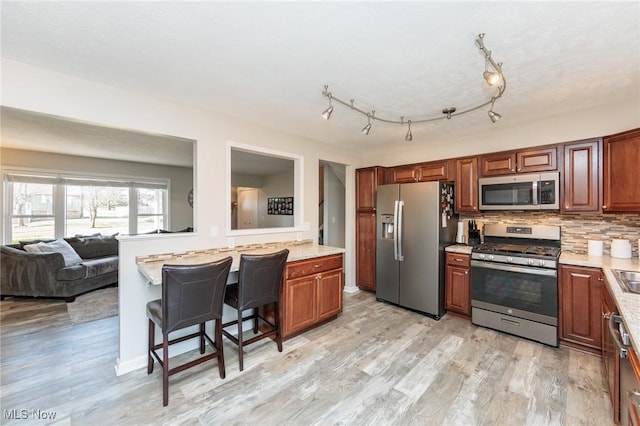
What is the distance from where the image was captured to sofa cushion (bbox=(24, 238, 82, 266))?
4.29 m

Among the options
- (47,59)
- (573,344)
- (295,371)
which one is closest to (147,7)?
(47,59)

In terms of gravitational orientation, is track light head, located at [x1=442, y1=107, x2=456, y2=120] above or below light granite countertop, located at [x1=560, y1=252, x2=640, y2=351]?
above

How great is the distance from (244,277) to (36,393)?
1723 millimetres

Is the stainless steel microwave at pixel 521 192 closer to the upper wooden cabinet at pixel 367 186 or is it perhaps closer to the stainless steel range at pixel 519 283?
the stainless steel range at pixel 519 283

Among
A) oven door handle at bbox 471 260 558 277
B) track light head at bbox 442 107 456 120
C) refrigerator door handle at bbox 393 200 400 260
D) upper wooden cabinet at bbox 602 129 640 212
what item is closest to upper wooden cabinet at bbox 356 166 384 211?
refrigerator door handle at bbox 393 200 400 260

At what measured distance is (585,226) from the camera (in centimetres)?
305

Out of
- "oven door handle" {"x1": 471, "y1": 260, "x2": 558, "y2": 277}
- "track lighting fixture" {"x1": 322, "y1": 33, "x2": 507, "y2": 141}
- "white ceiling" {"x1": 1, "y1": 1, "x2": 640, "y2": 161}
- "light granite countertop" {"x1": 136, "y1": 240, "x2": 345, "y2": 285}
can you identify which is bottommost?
"oven door handle" {"x1": 471, "y1": 260, "x2": 558, "y2": 277}

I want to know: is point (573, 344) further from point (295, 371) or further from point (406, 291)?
point (295, 371)

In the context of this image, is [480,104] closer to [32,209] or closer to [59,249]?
[59,249]

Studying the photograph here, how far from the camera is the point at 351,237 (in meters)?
4.69

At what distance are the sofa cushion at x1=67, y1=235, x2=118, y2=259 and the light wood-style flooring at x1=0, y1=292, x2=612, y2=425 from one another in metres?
2.20

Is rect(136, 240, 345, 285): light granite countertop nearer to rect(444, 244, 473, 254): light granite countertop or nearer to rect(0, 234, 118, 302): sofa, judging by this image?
rect(444, 244, 473, 254): light granite countertop

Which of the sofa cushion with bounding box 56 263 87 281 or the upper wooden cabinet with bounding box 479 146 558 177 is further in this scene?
the sofa cushion with bounding box 56 263 87 281

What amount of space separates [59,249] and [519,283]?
6725 mm
